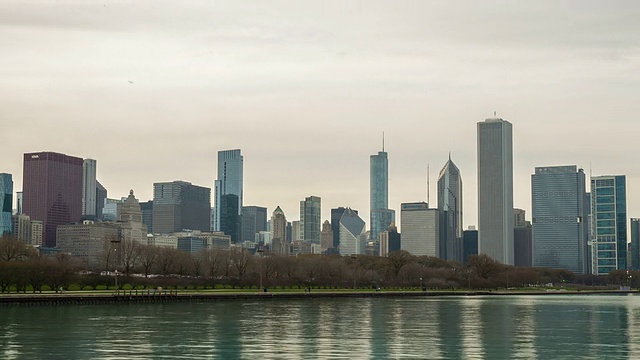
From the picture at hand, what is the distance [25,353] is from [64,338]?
422 inches

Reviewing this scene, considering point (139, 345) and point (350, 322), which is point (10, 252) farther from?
point (139, 345)

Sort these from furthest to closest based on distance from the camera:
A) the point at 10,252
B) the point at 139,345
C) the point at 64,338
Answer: the point at 10,252, the point at 64,338, the point at 139,345

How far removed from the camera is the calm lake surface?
59.9m

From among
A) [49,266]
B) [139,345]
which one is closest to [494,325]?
[139,345]

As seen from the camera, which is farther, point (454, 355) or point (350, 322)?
point (350, 322)

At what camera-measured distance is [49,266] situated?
156500 mm

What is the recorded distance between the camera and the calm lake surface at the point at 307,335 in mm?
59875

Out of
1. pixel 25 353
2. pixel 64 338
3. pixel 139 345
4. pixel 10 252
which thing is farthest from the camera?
pixel 10 252

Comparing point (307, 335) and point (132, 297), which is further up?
point (132, 297)

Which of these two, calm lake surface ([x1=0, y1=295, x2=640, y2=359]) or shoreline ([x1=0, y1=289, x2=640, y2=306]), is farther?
shoreline ([x1=0, y1=289, x2=640, y2=306])

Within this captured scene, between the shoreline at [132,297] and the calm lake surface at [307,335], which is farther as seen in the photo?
the shoreline at [132,297]

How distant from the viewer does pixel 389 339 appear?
70.3 meters

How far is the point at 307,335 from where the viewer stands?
73750 millimetres

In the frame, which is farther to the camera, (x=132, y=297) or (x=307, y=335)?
(x=132, y=297)
